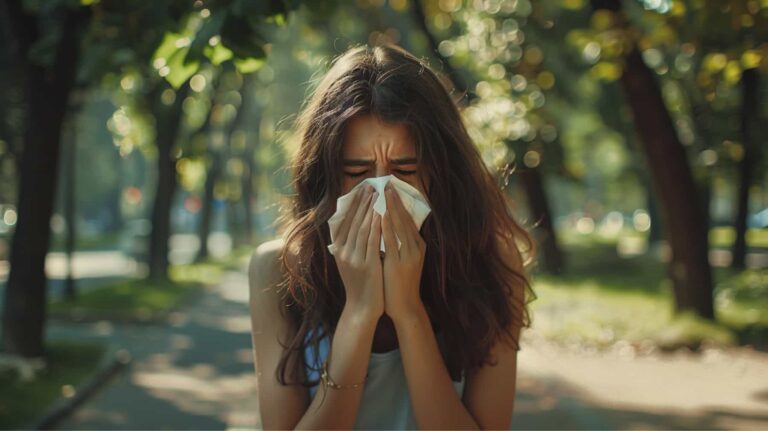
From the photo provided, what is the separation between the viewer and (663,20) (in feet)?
30.7

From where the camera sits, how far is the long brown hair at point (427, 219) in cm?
256

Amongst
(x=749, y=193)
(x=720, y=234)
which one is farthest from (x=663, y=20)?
(x=720, y=234)

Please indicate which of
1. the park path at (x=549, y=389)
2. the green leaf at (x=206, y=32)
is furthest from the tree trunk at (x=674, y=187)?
the green leaf at (x=206, y=32)

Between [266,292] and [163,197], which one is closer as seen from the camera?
[266,292]

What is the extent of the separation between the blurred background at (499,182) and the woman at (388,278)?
325 millimetres

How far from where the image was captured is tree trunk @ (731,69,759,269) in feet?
61.0

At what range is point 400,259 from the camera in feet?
7.93

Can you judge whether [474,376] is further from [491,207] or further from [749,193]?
[749,193]

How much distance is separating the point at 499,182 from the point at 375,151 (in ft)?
2.33

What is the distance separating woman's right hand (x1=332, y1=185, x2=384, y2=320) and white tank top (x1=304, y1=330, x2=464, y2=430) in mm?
257

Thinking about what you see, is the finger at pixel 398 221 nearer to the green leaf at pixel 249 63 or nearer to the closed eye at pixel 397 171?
the closed eye at pixel 397 171

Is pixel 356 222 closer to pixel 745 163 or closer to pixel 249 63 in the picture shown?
pixel 249 63

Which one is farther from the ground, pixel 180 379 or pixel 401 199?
pixel 401 199

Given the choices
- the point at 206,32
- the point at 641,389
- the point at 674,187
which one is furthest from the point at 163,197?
the point at 206,32
